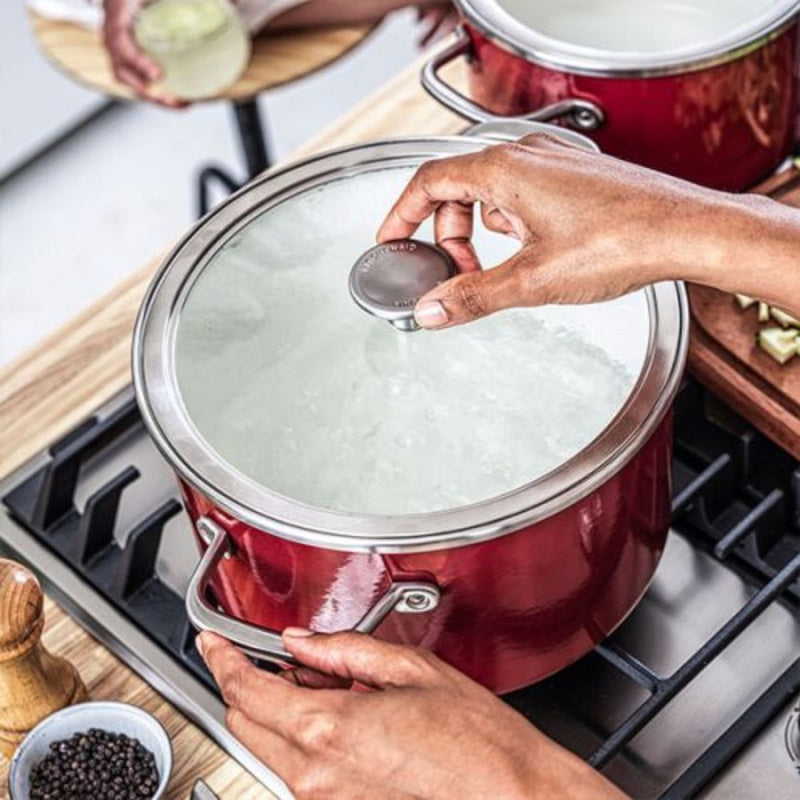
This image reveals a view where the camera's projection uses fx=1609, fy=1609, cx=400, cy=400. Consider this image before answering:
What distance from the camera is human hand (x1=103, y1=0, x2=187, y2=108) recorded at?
6.79ft

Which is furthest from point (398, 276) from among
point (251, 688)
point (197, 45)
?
point (197, 45)

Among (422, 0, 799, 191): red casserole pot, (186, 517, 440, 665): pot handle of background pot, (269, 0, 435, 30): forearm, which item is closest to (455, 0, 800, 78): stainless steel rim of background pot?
(422, 0, 799, 191): red casserole pot

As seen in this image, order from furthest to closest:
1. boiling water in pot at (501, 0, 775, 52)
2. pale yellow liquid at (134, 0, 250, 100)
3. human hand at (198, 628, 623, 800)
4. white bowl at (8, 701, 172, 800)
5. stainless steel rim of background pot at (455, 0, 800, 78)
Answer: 1. pale yellow liquid at (134, 0, 250, 100)
2. boiling water in pot at (501, 0, 775, 52)
3. stainless steel rim of background pot at (455, 0, 800, 78)
4. white bowl at (8, 701, 172, 800)
5. human hand at (198, 628, 623, 800)

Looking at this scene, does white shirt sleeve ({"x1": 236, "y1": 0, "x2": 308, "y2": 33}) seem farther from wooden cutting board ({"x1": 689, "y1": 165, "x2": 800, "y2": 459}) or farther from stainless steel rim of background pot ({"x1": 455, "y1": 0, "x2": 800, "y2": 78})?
wooden cutting board ({"x1": 689, "y1": 165, "x2": 800, "y2": 459})

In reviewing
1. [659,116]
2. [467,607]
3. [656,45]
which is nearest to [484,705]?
[467,607]

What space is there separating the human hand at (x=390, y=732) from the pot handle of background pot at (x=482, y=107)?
0.50 meters

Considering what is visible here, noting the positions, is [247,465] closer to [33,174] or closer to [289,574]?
[289,574]

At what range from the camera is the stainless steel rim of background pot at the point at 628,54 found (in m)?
1.26

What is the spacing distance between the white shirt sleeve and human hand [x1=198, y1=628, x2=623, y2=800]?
51.8 inches

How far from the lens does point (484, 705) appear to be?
92cm

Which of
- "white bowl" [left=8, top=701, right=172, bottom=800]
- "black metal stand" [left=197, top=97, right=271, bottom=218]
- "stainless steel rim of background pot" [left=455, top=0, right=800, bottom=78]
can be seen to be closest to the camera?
"white bowl" [left=8, top=701, right=172, bottom=800]

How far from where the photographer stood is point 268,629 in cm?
99

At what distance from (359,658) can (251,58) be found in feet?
4.47

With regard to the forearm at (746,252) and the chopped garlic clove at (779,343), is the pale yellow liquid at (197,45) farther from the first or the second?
the forearm at (746,252)
